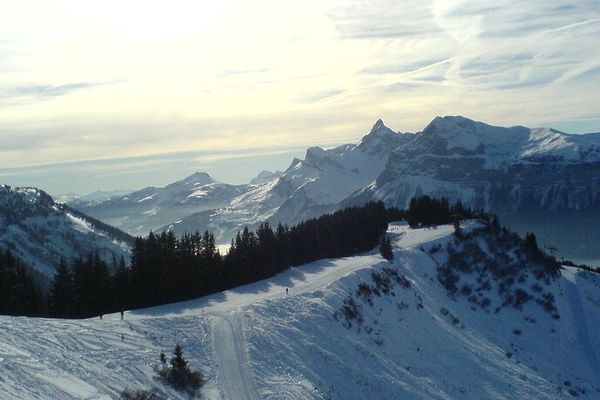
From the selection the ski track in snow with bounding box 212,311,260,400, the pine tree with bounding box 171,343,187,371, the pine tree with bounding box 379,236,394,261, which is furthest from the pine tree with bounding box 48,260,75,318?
the pine tree with bounding box 379,236,394,261

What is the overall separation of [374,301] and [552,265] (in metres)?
49.7

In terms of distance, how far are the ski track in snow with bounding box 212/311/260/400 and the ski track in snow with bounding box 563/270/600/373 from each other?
55948 mm

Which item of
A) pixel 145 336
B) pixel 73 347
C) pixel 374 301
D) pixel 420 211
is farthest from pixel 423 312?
pixel 420 211

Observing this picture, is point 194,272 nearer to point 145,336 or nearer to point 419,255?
point 145,336

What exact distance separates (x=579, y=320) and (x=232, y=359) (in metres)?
68.4

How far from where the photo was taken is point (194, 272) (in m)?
78.5

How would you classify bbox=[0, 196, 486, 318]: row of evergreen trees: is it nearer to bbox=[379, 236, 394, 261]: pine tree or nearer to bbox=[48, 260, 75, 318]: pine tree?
bbox=[48, 260, 75, 318]: pine tree

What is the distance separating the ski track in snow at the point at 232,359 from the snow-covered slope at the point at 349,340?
0.13 metres

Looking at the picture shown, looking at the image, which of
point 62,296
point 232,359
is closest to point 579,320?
point 232,359

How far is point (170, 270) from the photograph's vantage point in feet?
250

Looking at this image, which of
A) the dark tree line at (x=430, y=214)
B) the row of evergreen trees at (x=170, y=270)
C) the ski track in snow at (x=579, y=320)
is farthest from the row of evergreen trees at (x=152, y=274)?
the ski track in snow at (x=579, y=320)

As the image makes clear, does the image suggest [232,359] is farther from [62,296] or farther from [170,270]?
[62,296]

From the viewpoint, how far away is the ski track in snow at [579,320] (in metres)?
85.8

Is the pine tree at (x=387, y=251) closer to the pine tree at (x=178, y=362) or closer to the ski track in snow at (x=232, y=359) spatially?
the ski track in snow at (x=232, y=359)
